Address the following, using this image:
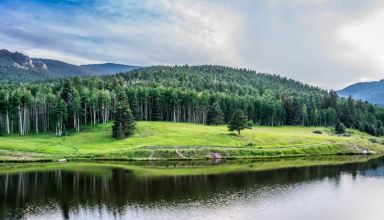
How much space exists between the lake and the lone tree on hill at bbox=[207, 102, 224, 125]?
72420 millimetres

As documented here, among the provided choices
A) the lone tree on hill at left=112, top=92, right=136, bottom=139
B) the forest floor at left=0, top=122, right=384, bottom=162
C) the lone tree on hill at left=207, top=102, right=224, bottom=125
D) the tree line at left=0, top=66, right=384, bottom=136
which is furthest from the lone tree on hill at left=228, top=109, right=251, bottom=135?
the lone tree on hill at left=207, top=102, right=224, bottom=125

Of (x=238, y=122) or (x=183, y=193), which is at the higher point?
(x=238, y=122)

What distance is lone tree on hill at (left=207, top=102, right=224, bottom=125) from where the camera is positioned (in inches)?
6752

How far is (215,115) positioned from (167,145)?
195 feet

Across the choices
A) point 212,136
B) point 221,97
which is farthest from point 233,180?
point 221,97

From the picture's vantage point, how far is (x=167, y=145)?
115562mm

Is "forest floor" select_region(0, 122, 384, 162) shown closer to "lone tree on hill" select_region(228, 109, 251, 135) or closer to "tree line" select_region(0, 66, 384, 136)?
"lone tree on hill" select_region(228, 109, 251, 135)

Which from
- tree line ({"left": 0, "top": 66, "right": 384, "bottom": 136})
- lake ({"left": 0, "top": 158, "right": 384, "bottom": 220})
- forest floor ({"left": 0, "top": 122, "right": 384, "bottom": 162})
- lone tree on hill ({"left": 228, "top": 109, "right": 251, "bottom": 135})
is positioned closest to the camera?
lake ({"left": 0, "top": 158, "right": 384, "bottom": 220})

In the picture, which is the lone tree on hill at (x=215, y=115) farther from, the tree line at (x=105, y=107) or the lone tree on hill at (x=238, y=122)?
the lone tree on hill at (x=238, y=122)

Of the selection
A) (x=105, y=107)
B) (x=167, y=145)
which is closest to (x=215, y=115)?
(x=105, y=107)

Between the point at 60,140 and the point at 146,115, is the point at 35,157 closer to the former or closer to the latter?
the point at 60,140

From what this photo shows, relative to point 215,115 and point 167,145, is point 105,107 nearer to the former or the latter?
point 215,115

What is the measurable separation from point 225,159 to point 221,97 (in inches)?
3004

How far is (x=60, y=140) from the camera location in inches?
4835
